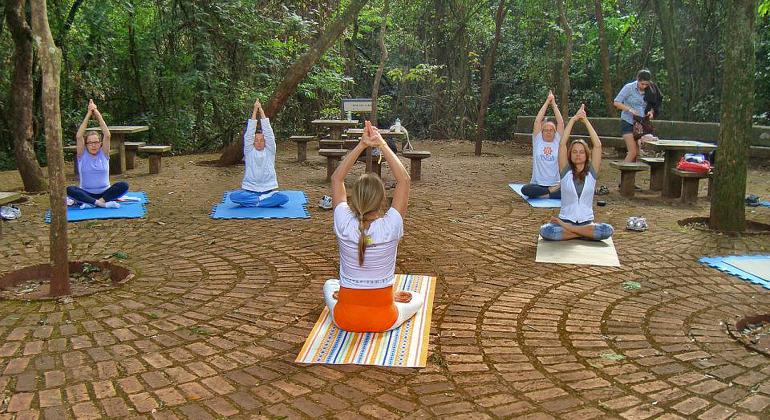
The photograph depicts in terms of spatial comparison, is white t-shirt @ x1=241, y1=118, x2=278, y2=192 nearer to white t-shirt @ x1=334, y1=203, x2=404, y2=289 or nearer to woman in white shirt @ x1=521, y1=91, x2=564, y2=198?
woman in white shirt @ x1=521, y1=91, x2=564, y2=198

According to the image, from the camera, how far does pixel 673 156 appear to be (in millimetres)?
9641

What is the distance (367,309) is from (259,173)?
478 cm

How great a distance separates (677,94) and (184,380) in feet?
46.0

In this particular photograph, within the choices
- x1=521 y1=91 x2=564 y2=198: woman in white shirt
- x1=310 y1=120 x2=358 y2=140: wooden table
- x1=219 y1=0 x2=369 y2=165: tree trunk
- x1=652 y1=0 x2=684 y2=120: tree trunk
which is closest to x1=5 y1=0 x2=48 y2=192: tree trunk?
x1=219 y1=0 x2=369 y2=165: tree trunk

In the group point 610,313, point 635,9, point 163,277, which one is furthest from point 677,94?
point 163,277

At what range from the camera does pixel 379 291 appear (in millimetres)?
4043

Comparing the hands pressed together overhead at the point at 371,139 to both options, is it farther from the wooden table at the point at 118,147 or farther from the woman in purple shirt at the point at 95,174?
the wooden table at the point at 118,147

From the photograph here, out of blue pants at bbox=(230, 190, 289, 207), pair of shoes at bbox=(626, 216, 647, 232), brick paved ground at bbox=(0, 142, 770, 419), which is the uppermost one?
blue pants at bbox=(230, 190, 289, 207)

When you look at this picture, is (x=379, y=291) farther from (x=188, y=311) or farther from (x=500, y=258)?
(x=500, y=258)

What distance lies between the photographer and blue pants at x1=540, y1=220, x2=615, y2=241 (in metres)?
6.50

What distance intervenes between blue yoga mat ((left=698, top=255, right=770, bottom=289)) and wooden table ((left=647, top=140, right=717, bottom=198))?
3.36m

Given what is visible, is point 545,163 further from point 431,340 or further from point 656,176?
point 431,340

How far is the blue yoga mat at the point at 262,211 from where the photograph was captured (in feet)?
25.8

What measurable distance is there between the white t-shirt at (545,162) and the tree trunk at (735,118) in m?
2.43
